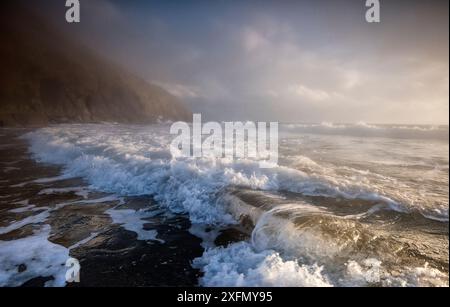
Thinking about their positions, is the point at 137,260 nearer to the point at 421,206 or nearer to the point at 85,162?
the point at 421,206

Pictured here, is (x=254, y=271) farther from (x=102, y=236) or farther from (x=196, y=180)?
(x=196, y=180)

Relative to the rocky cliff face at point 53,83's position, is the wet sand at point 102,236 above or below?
below

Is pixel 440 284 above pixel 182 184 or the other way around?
the other way around

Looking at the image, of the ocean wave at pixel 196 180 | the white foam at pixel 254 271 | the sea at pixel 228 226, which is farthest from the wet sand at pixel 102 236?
the ocean wave at pixel 196 180

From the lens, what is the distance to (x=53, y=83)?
6144 cm

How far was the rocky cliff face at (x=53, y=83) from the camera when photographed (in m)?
51.7

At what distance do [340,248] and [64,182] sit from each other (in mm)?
9847

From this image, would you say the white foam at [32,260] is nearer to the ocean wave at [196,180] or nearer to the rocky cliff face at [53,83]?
the ocean wave at [196,180]

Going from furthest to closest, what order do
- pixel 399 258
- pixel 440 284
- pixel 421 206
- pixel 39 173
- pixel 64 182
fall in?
pixel 39 173 < pixel 64 182 < pixel 421 206 < pixel 399 258 < pixel 440 284

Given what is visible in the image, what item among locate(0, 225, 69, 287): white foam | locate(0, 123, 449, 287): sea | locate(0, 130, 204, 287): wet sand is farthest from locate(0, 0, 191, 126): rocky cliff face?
locate(0, 225, 69, 287): white foam

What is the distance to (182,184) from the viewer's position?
8.28 meters

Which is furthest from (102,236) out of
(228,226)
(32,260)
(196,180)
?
(196,180)

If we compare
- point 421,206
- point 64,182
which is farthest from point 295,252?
point 64,182

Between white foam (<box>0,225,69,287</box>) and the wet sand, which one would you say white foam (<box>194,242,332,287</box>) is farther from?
white foam (<box>0,225,69,287</box>)
